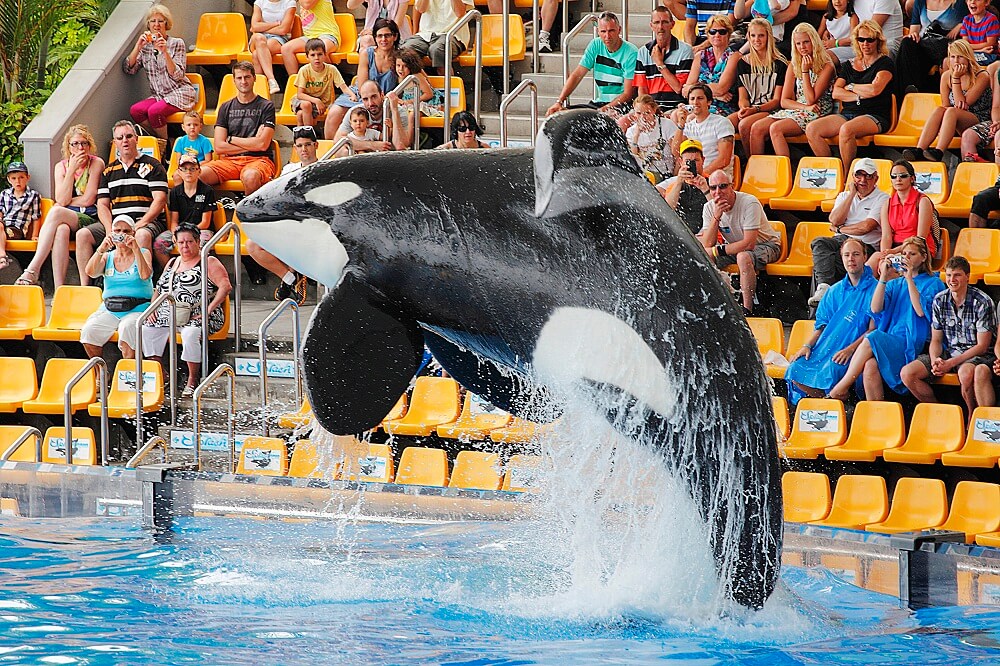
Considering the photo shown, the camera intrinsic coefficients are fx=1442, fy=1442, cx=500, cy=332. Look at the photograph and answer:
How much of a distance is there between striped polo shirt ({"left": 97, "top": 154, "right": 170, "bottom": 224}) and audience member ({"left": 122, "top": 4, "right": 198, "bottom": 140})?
4.83 feet

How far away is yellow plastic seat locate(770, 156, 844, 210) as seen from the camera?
35.6 ft

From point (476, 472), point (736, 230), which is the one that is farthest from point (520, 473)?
point (736, 230)

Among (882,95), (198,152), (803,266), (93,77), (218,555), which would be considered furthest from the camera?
(93,77)

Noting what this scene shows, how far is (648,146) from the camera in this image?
35.9 ft

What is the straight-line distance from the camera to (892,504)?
823cm

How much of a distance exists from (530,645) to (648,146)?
658cm

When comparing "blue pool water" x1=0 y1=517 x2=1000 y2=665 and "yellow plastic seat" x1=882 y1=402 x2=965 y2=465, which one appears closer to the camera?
"blue pool water" x1=0 y1=517 x2=1000 y2=665

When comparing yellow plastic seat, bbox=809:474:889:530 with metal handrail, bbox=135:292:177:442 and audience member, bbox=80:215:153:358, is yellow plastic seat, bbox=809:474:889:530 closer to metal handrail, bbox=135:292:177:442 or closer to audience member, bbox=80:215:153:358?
metal handrail, bbox=135:292:177:442

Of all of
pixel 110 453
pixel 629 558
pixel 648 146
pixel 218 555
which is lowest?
pixel 110 453

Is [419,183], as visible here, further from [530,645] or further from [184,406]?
[184,406]

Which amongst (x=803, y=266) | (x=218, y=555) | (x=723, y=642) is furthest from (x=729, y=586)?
(x=803, y=266)

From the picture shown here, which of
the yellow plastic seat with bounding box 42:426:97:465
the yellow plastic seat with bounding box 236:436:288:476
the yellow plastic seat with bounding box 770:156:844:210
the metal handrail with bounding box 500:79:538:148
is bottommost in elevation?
the yellow plastic seat with bounding box 42:426:97:465

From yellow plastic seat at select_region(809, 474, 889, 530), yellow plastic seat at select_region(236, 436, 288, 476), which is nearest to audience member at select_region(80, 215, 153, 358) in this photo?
yellow plastic seat at select_region(236, 436, 288, 476)

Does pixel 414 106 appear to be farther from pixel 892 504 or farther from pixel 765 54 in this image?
pixel 892 504
